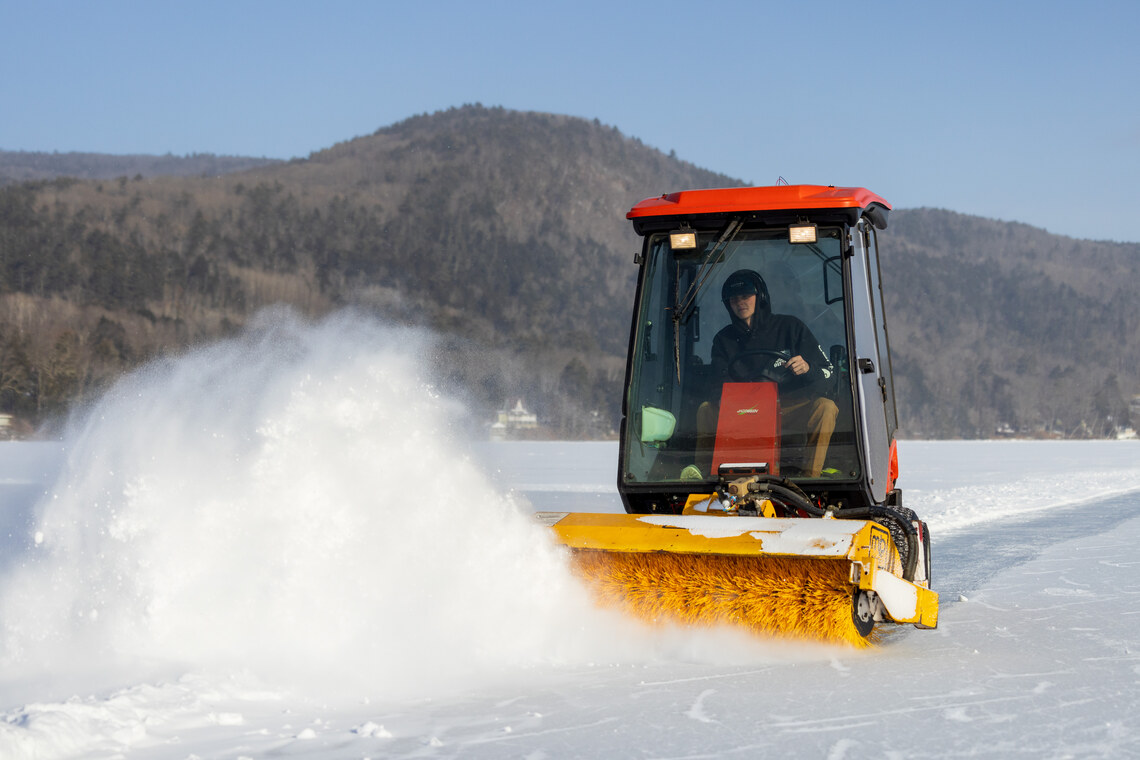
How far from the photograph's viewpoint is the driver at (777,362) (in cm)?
525

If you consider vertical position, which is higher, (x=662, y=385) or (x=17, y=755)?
(x=662, y=385)

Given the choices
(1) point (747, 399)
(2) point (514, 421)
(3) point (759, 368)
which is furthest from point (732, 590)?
(2) point (514, 421)

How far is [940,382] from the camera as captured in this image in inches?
4188

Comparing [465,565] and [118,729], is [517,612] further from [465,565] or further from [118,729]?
[118,729]

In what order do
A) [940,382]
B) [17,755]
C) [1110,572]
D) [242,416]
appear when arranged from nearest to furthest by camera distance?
[17,755]
[242,416]
[1110,572]
[940,382]

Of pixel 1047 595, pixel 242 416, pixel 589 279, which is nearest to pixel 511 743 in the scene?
pixel 242 416

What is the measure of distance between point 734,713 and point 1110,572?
16.7 feet

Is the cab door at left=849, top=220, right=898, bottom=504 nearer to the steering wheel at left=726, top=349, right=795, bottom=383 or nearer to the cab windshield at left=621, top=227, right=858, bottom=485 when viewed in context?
the cab windshield at left=621, top=227, right=858, bottom=485

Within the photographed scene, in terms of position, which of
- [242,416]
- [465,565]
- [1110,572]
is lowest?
[1110,572]

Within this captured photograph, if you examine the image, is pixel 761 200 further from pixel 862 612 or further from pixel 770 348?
pixel 862 612

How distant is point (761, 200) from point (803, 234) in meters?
0.28

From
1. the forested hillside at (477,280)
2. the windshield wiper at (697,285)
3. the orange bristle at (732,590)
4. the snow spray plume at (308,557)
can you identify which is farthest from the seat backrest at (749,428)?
the forested hillside at (477,280)

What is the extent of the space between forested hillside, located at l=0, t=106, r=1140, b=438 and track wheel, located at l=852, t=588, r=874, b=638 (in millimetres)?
48743

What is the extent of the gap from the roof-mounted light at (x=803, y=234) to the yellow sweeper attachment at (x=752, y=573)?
140 cm
